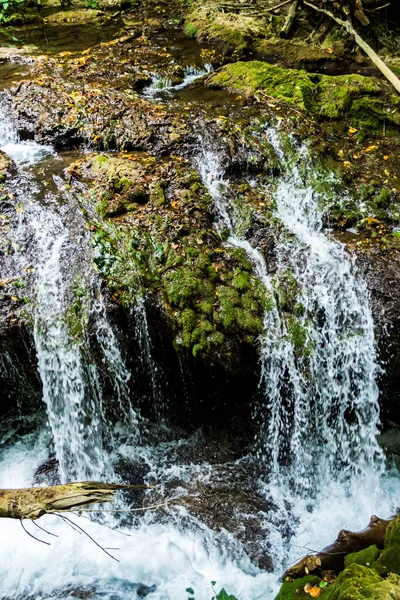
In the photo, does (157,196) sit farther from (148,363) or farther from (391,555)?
(391,555)

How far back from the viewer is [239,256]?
19.1 feet

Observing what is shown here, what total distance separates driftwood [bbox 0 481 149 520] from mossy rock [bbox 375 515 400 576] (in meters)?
1.81

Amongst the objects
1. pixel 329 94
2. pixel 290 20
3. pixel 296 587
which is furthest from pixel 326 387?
pixel 290 20

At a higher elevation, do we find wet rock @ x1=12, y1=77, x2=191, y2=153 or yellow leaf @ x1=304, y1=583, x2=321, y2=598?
wet rock @ x1=12, y1=77, x2=191, y2=153

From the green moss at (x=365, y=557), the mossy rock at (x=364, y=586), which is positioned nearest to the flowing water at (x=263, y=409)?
the green moss at (x=365, y=557)

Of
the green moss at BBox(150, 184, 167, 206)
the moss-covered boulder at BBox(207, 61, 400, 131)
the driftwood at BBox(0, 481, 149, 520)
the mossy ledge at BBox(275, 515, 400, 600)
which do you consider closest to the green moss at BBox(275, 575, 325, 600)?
the mossy ledge at BBox(275, 515, 400, 600)

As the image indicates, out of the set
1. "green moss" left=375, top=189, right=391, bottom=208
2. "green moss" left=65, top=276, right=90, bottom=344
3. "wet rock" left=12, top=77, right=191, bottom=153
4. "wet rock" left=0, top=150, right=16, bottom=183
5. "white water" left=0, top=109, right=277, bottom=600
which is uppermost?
"wet rock" left=12, top=77, right=191, bottom=153

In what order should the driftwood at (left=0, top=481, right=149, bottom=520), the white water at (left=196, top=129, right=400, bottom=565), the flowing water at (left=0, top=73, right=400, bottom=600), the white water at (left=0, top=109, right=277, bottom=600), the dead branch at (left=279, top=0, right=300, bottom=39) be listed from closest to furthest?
the driftwood at (left=0, top=481, right=149, bottom=520) → the white water at (left=0, top=109, right=277, bottom=600) → the flowing water at (left=0, top=73, right=400, bottom=600) → the white water at (left=196, top=129, right=400, bottom=565) → the dead branch at (left=279, top=0, right=300, bottom=39)

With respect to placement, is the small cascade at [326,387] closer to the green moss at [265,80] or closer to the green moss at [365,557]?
the green moss at [365,557]

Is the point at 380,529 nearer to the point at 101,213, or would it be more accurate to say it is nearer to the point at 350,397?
the point at 350,397

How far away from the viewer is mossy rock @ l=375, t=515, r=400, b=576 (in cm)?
309

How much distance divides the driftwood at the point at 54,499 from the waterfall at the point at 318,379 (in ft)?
10.1

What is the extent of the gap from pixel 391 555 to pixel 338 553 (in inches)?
41.7

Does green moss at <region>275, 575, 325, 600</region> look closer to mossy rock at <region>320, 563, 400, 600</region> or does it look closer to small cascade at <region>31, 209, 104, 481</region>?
mossy rock at <region>320, 563, 400, 600</region>
